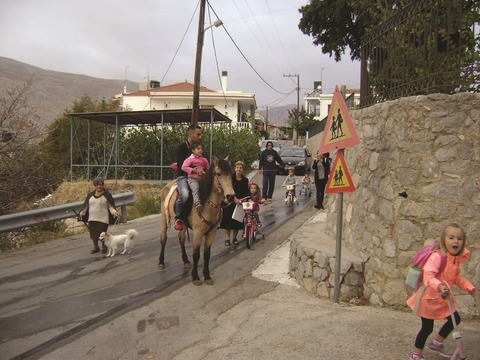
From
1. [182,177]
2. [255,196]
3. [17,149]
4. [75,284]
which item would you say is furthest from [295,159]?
[75,284]

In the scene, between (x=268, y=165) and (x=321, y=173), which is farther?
(x=268, y=165)

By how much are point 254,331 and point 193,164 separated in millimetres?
3068

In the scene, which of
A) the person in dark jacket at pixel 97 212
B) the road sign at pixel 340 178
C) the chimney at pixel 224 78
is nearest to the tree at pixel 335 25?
the person in dark jacket at pixel 97 212

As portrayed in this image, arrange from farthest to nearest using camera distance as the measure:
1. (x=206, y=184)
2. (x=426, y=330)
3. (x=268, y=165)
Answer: (x=268, y=165), (x=206, y=184), (x=426, y=330)

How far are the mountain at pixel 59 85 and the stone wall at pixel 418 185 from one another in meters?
36.9

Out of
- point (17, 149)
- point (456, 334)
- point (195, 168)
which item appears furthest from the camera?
point (17, 149)

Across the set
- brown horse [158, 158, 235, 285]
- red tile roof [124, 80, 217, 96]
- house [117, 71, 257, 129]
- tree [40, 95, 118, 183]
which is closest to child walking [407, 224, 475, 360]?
brown horse [158, 158, 235, 285]

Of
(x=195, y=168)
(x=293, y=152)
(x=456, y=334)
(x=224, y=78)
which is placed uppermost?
(x=224, y=78)

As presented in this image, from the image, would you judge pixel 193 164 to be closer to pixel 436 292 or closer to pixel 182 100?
pixel 436 292

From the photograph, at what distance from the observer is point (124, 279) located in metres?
7.23

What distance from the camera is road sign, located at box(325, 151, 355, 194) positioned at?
18.2ft

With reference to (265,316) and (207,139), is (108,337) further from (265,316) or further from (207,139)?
(207,139)

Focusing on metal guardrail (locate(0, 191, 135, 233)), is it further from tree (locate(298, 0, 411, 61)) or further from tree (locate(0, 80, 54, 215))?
tree (locate(298, 0, 411, 61))

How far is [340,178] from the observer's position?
18.7ft
